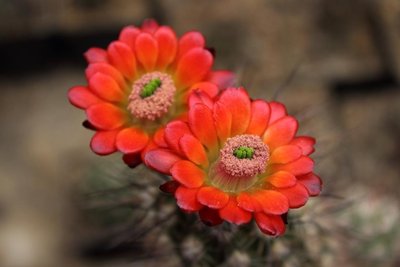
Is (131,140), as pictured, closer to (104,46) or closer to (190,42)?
(190,42)

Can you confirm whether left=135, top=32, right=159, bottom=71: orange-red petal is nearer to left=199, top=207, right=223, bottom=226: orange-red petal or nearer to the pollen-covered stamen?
the pollen-covered stamen

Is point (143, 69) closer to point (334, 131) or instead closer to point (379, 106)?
point (334, 131)

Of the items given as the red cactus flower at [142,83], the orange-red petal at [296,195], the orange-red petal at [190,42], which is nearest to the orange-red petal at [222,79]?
the red cactus flower at [142,83]

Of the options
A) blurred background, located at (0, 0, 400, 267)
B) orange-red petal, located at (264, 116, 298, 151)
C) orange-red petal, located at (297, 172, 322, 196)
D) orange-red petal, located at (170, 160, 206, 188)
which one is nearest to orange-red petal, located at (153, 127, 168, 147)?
orange-red petal, located at (170, 160, 206, 188)

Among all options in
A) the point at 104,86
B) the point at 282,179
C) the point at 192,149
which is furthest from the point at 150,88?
the point at 282,179

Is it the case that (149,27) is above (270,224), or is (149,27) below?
above
